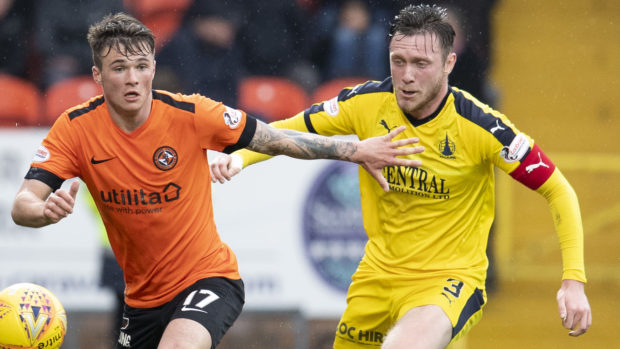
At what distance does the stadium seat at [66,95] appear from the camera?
27.7 ft

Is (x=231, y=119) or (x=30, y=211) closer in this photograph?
(x=30, y=211)

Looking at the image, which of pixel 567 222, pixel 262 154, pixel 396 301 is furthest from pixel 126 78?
pixel 567 222

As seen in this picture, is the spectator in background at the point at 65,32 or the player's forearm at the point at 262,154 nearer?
the player's forearm at the point at 262,154

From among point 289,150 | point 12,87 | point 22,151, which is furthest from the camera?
point 12,87

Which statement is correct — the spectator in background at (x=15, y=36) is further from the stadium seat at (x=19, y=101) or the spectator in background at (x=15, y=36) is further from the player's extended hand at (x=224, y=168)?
the player's extended hand at (x=224, y=168)

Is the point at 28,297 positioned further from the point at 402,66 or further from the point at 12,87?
the point at 12,87

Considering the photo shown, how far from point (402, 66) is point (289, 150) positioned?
0.76m

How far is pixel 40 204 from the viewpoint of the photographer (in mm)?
4406

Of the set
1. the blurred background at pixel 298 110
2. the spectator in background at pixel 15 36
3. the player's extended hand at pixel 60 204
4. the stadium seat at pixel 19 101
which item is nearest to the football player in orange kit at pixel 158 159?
the player's extended hand at pixel 60 204

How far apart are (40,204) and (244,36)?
15.7 ft

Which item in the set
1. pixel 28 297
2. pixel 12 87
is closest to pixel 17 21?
pixel 12 87

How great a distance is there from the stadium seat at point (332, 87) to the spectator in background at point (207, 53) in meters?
0.72

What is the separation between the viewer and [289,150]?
4.89 m

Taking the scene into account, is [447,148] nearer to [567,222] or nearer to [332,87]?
[567,222]
